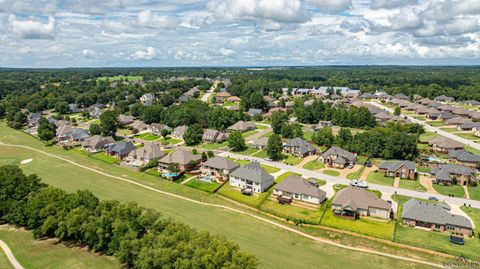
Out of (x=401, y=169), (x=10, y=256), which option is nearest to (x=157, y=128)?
(x=10, y=256)

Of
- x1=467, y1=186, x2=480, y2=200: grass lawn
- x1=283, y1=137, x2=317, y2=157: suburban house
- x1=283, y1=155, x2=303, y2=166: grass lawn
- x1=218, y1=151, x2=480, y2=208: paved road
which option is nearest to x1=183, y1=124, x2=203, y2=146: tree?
x1=218, y1=151, x2=480, y2=208: paved road

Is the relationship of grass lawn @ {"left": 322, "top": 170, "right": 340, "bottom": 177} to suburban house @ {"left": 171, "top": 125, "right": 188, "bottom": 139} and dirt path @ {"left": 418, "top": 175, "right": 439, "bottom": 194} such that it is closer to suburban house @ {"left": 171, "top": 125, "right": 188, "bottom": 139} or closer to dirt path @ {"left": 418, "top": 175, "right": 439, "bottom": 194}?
dirt path @ {"left": 418, "top": 175, "right": 439, "bottom": 194}

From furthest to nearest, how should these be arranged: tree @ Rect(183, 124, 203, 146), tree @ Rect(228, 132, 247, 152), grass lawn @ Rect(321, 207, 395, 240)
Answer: tree @ Rect(183, 124, 203, 146) → tree @ Rect(228, 132, 247, 152) → grass lawn @ Rect(321, 207, 395, 240)

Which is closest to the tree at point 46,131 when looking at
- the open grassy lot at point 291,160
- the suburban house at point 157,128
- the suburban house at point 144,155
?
the suburban house at point 157,128

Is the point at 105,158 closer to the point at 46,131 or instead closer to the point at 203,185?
the point at 46,131

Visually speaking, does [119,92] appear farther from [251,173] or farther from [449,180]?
[449,180]

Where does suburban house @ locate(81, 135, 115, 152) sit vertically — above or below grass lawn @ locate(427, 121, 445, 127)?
below

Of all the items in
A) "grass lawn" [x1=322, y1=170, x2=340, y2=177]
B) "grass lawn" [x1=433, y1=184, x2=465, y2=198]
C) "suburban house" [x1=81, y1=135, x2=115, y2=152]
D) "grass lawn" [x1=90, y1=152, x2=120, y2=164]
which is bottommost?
"grass lawn" [x1=90, y1=152, x2=120, y2=164]
